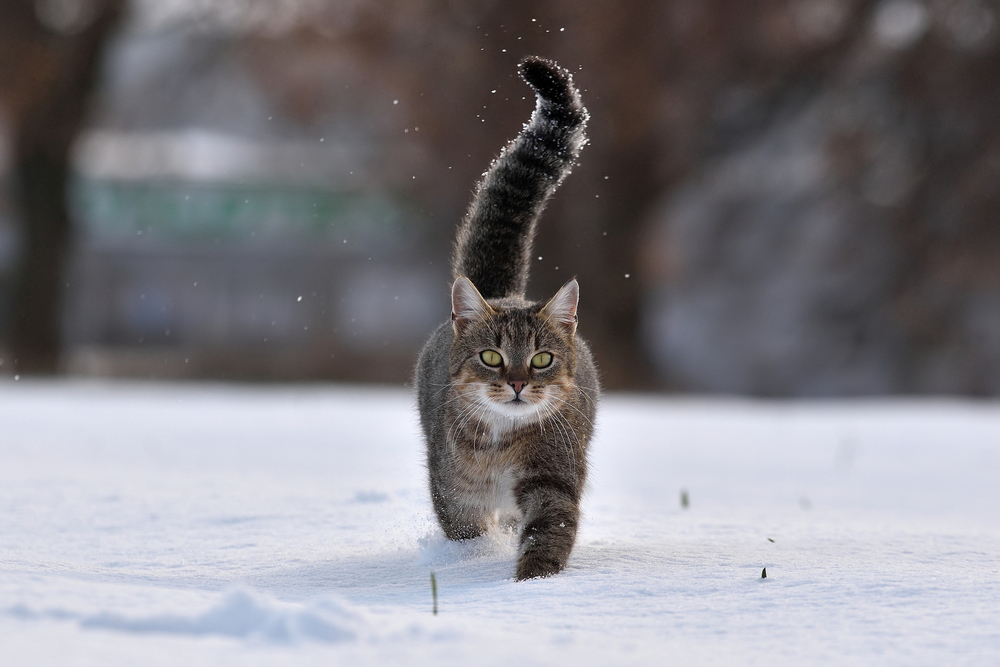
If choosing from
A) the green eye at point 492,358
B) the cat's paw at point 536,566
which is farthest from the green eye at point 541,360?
the cat's paw at point 536,566

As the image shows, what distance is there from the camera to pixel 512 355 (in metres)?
3.94

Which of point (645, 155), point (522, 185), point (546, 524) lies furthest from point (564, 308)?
point (645, 155)

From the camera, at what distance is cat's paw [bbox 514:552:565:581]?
3.29 meters

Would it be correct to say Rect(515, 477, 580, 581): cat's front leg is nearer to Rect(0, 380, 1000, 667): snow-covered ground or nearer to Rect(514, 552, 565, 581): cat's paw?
Rect(514, 552, 565, 581): cat's paw

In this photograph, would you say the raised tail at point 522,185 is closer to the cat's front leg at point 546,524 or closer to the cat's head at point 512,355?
the cat's head at point 512,355

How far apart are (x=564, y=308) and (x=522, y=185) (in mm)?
754

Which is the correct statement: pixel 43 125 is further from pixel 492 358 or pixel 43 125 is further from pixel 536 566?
pixel 536 566

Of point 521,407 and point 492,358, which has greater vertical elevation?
point 492,358

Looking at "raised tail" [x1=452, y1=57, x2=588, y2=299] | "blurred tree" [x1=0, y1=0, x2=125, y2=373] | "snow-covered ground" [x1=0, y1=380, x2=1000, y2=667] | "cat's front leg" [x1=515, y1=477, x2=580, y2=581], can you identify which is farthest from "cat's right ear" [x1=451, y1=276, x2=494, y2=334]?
"blurred tree" [x1=0, y1=0, x2=125, y2=373]

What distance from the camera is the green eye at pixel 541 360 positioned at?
3.97 m

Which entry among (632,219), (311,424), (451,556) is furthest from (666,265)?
(451,556)

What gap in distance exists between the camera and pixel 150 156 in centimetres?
1994

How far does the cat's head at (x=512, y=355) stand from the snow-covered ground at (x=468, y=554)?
51 cm

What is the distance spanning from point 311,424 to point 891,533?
515cm
